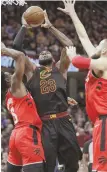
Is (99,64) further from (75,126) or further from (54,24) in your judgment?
(54,24)

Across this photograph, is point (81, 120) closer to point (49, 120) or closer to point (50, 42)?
point (50, 42)

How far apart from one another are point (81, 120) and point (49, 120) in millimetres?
8452

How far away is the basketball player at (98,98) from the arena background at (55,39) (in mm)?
7237

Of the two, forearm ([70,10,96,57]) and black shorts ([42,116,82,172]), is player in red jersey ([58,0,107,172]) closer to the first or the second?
forearm ([70,10,96,57])

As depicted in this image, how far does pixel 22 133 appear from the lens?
6742 millimetres

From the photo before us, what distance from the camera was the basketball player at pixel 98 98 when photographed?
566cm

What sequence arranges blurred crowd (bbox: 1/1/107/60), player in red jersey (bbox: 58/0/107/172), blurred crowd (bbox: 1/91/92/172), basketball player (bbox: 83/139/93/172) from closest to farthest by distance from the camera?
player in red jersey (bbox: 58/0/107/172) → basketball player (bbox: 83/139/93/172) → blurred crowd (bbox: 1/91/92/172) → blurred crowd (bbox: 1/1/107/60)

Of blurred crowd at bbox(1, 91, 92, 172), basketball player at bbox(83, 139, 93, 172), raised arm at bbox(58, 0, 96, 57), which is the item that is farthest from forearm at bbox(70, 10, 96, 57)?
blurred crowd at bbox(1, 91, 92, 172)

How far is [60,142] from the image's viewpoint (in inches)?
277

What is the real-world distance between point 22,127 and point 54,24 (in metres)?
11.5

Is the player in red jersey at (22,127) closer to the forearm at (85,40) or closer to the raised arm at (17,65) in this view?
the raised arm at (17,65)

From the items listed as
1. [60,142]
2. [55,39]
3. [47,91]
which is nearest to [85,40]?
[47,91]

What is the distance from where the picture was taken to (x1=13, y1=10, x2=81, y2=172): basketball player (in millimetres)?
6953

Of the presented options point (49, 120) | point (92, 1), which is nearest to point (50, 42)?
point (92, 1)
